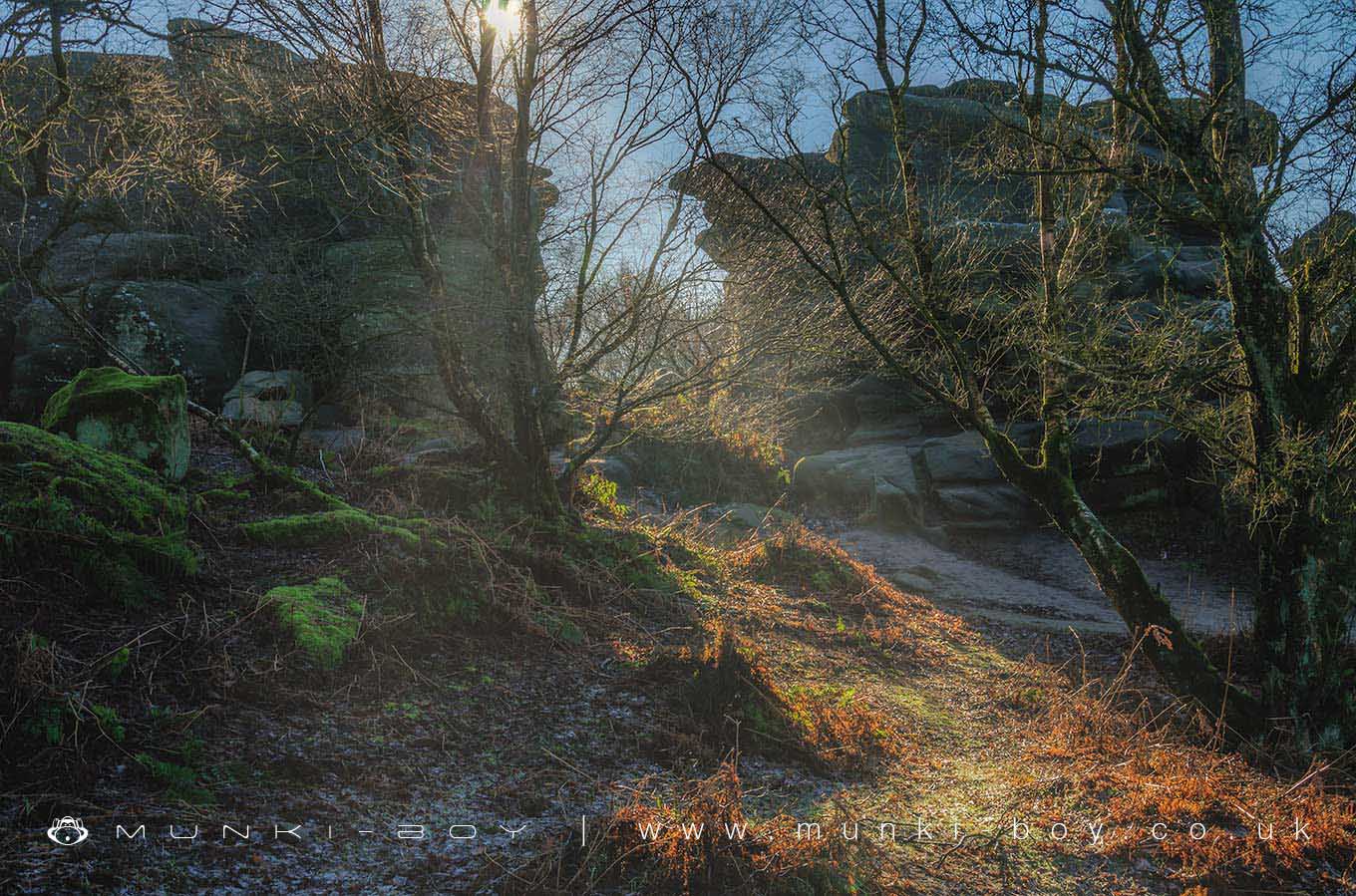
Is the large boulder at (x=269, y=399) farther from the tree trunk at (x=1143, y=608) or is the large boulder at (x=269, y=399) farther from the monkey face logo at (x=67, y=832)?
the tree trunk at (x=1143, y=608)

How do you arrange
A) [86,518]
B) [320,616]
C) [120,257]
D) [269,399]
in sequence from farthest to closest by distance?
[120,257] < [269,399] < [320,616] < [86,518]

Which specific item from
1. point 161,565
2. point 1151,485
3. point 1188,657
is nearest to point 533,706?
point 161,565

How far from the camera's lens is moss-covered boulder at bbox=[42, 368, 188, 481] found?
601cm

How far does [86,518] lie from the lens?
4.09 meters

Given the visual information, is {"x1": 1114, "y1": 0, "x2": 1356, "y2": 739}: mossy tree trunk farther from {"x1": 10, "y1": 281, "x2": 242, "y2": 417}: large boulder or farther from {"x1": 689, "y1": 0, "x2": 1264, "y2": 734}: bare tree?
{"x1": 10, "y1": 281, "x2": 242, "y2": 417}: large boulder

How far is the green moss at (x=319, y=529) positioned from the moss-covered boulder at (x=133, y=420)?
119 cm

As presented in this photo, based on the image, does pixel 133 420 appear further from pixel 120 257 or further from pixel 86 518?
pixel 120 257

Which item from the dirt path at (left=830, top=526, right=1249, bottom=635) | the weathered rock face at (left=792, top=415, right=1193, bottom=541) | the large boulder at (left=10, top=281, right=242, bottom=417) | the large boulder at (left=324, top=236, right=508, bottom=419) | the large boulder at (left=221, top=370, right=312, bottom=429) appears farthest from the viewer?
the weathered rock face at (left=792, top=415, right=1193, bottom=541)

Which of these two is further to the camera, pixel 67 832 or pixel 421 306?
pixel 421 306

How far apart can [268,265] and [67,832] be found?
12.0 metres

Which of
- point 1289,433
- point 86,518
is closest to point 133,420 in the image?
point 86,518

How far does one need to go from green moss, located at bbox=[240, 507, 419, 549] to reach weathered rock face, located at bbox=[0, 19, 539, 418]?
6.23 ft

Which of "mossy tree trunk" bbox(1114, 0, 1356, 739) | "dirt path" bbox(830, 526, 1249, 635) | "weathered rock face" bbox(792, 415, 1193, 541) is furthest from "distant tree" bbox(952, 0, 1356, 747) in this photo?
"weathered rock face" bbox(792, 415, 1193, 541)

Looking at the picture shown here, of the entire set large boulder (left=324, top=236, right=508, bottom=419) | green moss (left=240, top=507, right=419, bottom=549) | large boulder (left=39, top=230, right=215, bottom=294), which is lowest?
green moss (left=240, top=507, right=419, bottom=549)
